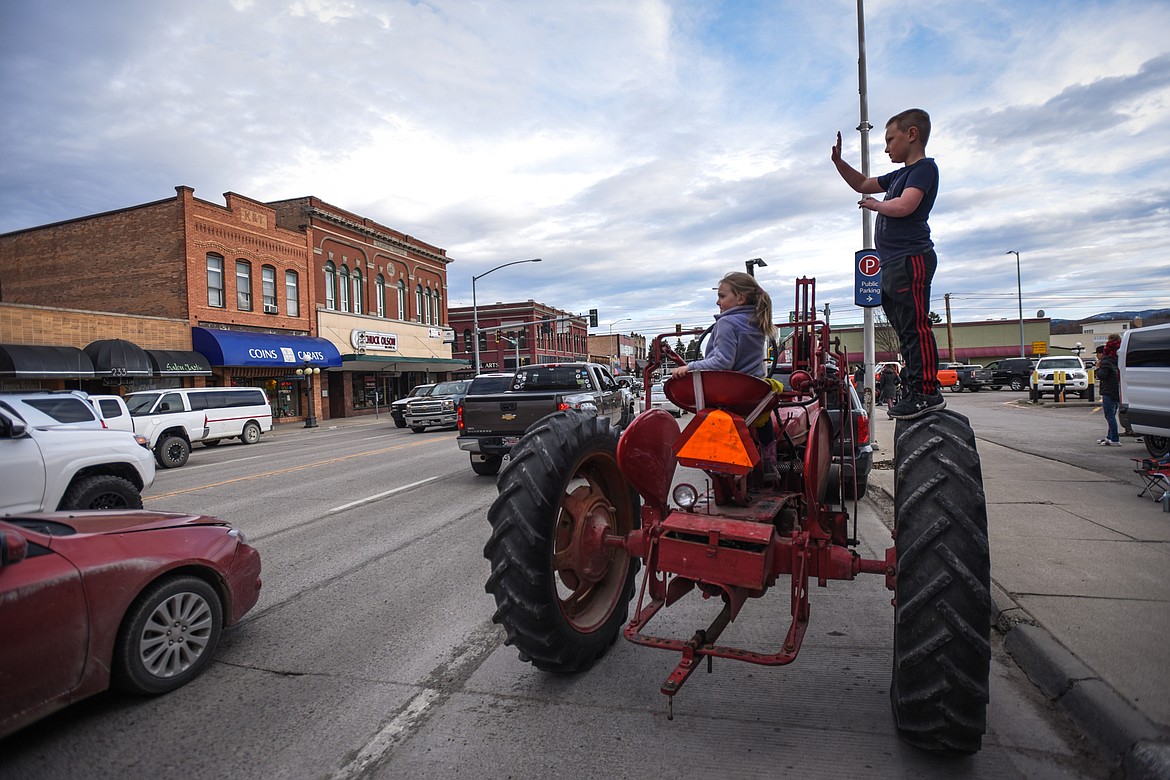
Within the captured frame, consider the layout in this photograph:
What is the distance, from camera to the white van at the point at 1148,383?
963 centimetres

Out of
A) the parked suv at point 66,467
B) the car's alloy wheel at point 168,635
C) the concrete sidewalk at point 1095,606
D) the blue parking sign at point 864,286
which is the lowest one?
the concrete sidewalk at point 1095,606

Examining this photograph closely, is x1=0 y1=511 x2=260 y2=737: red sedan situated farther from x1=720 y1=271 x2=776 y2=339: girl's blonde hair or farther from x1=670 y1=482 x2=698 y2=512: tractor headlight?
x1=720 y1=271 x2=776 y2=339: girl's blonde hair

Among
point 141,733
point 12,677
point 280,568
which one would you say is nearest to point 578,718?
point 141,733

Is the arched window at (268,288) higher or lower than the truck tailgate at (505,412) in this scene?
higher

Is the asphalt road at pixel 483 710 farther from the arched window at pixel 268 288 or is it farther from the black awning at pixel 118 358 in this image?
the arched window at pixel 268 288

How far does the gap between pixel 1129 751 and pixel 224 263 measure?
3275 cm

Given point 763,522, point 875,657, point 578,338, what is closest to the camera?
point 763,522

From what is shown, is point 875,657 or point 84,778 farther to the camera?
point 875,657

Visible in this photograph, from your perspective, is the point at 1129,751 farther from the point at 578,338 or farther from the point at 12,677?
the point at 578,338

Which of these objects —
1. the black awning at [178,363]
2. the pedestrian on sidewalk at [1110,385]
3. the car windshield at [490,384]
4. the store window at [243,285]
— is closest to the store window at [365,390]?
the store window at [243,285]

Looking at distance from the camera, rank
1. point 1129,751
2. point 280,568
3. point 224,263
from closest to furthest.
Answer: point 1129,751 < point 280,568 < point 224,263

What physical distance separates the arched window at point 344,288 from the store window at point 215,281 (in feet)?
29.1

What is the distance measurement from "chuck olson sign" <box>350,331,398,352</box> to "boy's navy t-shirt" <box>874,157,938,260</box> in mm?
37054

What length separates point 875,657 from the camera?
3805 mm
